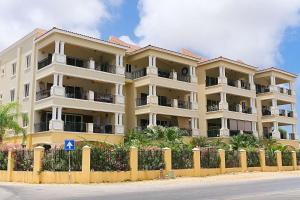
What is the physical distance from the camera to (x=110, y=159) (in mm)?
25891

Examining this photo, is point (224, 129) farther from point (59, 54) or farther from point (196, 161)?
point (59, 54)

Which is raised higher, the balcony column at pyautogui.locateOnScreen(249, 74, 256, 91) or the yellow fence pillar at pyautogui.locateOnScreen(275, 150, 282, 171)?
the balcony column at pyautogui.locateOnScreen(249, 74, 256, 91)

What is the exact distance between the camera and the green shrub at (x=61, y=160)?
2488 centimetres

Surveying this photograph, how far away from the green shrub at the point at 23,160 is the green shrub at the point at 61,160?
126 centimetres

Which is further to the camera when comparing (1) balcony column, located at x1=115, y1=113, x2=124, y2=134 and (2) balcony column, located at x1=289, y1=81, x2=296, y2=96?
(2) balcony column, located at x1=289, y1=81, x2=296, y2=96

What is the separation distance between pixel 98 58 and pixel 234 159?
1581 centimetres

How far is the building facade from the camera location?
35.7 m

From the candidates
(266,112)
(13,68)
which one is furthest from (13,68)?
(266,112)

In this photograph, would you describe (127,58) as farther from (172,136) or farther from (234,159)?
(234,159)

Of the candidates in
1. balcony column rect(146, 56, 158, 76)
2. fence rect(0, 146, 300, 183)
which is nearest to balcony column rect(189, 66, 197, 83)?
balcony column rect(146, 56, 158, 76)

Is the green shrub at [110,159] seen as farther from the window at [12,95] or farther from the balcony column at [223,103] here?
the balcony column at [223,103]

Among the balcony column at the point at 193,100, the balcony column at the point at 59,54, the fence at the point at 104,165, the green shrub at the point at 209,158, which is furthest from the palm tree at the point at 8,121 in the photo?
the balcony column at the point at 193,100

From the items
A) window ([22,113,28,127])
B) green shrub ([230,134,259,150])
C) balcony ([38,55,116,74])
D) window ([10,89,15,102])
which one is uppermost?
balcony ([38,55,116,74])

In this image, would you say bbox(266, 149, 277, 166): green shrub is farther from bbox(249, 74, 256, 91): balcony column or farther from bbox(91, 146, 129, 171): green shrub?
bbox(91, 146, 129, 171): green shrub
